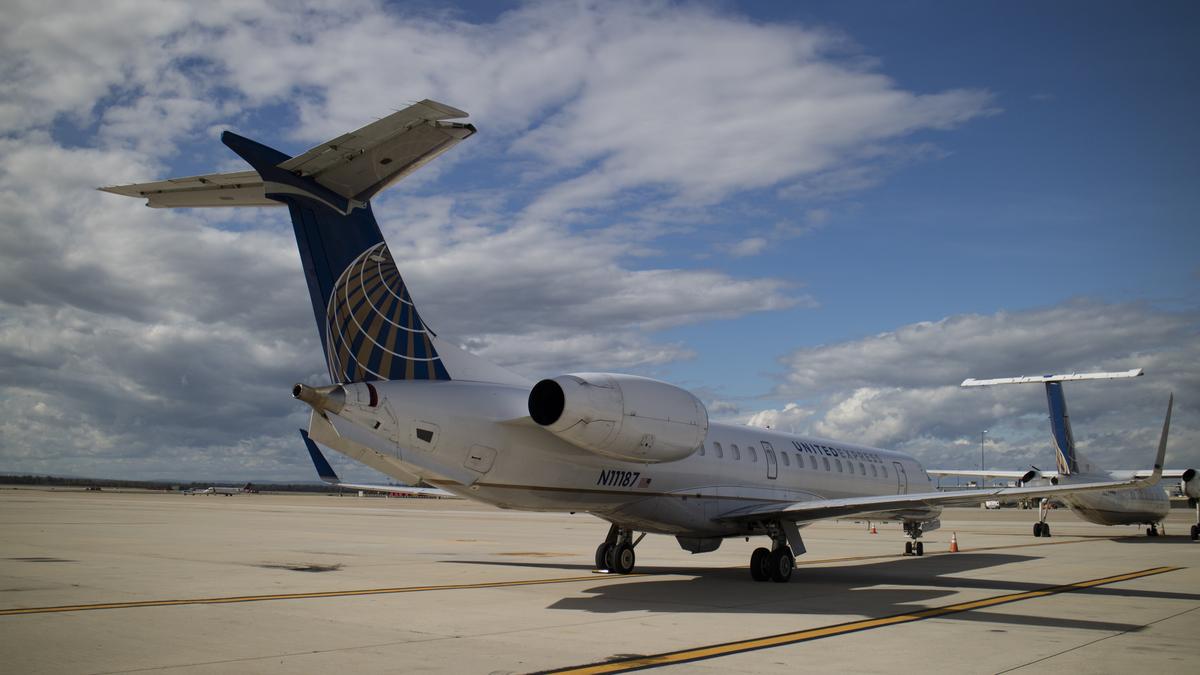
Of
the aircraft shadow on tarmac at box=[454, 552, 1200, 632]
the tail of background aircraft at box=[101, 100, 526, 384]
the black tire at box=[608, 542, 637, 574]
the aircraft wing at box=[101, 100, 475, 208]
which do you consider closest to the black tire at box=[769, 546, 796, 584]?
the aircraft shadow on tarmac at box=[454, 552, 1200, 632]

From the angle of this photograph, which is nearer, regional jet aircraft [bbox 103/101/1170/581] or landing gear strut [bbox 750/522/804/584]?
regional jet aircraft [bbox 103/101/1170/581]

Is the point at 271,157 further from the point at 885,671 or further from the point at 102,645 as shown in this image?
the point at 885,671

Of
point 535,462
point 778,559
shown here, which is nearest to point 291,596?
point 535,462

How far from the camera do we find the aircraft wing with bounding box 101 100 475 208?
9.52m

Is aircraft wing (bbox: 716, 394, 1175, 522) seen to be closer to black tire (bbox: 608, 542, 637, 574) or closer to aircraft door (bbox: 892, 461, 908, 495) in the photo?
black tire (bbox: 608, 542, 637, 574)

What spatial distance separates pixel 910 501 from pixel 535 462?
5659mm

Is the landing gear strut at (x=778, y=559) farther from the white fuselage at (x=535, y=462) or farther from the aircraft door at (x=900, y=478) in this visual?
the aircraft door at (x=900, y=478)

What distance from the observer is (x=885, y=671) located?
706 centimetres

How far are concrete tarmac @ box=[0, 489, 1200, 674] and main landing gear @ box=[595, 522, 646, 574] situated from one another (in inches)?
14.4

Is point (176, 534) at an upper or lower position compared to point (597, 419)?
lower

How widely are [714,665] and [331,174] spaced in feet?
23.6

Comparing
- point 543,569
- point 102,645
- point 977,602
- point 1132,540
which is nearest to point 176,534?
point 543,569

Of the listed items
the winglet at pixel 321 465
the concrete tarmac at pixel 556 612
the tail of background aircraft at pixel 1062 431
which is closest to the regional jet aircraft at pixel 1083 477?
the tail of background aircraft at pixel 1062 431

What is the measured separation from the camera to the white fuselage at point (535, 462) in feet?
33.8
